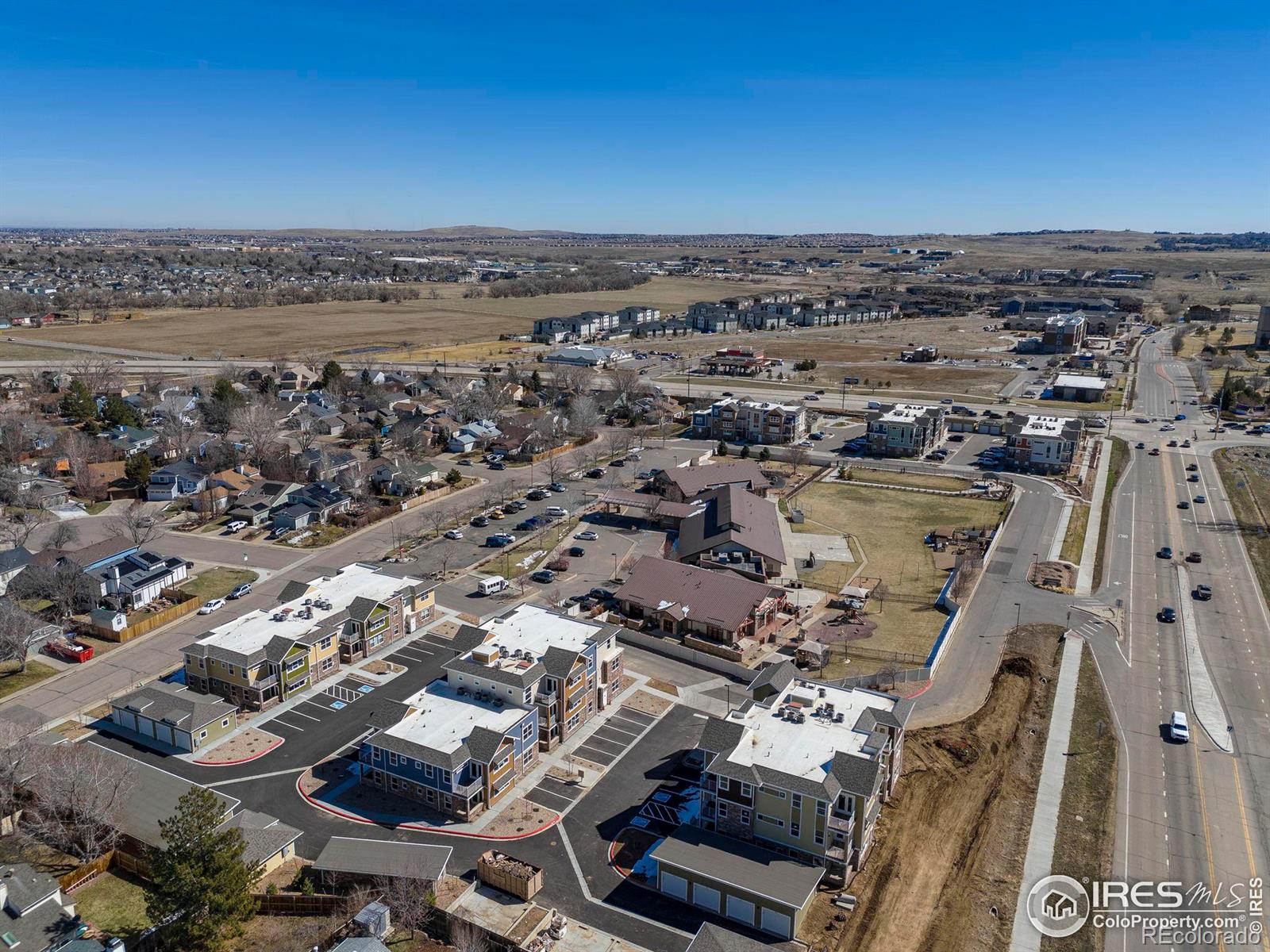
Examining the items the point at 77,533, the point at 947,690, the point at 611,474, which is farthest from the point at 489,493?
the point at 947,690

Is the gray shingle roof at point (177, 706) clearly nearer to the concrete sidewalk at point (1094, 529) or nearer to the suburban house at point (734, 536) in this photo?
the suburban house at point (734, 536)

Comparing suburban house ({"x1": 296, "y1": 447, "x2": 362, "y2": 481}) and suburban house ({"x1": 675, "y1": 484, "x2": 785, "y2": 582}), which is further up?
suburban house ({"x1": 296, "y1": 447, "x2": 362, "y2": 481})

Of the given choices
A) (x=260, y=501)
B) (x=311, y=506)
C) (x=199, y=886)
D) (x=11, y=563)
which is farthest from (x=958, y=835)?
(x=11, y=563)

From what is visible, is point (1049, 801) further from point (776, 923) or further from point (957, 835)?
point (776, 923)

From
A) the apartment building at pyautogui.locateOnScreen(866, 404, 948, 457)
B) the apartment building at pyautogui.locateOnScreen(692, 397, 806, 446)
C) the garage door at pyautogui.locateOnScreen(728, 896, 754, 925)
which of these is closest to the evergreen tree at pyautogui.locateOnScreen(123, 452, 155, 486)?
the apartment building at pyautogui.locateOnScreen(692, 397, 806, 446)

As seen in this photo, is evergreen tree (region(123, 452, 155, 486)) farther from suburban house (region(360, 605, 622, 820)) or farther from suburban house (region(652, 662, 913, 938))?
suburban house (region(652, 662, 913, 938))

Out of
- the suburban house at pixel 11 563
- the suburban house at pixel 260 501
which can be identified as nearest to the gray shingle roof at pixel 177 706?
the suburban house at pixel 11 563
